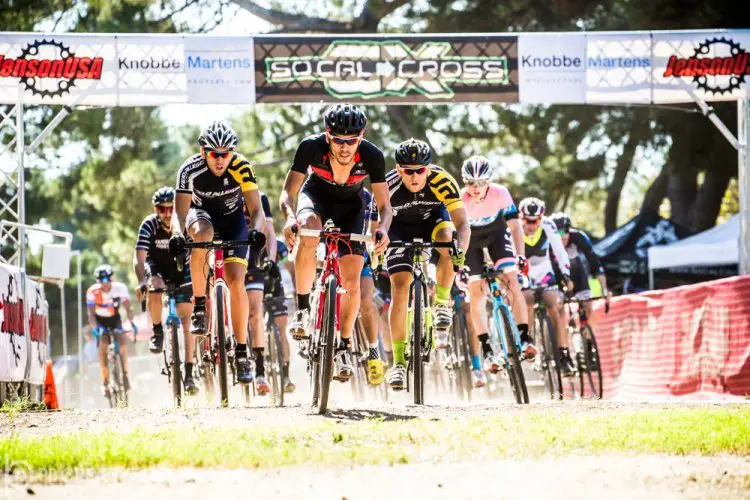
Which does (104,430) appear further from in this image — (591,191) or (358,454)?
(591,191)

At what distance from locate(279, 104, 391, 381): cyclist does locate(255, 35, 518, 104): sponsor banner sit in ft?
26.6

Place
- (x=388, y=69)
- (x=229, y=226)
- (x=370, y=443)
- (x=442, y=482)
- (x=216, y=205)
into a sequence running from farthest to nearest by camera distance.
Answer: (x=388, y=69) → (x=229, y=226) → (x=216, y=205) → (x=370, y=443) → (x=442, y=482)

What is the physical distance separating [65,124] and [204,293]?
21.8 metres

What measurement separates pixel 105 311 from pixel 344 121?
427 inches

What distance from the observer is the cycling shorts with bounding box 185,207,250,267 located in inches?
405

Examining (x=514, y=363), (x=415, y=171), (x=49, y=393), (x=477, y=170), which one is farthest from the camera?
(x=49, y=393)

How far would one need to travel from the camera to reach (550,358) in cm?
1339

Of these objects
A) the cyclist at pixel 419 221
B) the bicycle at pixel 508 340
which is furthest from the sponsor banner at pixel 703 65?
the cyclist at pixel 419 221

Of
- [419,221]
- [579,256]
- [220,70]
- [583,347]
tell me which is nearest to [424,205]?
[419,221]

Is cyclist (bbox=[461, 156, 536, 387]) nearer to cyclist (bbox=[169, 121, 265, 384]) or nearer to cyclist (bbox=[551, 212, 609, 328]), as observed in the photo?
cyclist (bbox=[169, 121, 265, 384])

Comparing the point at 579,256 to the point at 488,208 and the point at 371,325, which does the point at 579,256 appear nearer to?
the point at 488,208

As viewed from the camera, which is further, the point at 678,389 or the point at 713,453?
the point at 678,389

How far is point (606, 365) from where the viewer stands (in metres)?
18.2

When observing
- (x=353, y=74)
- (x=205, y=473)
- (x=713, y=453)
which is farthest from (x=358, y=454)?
(x=353, y=74)
